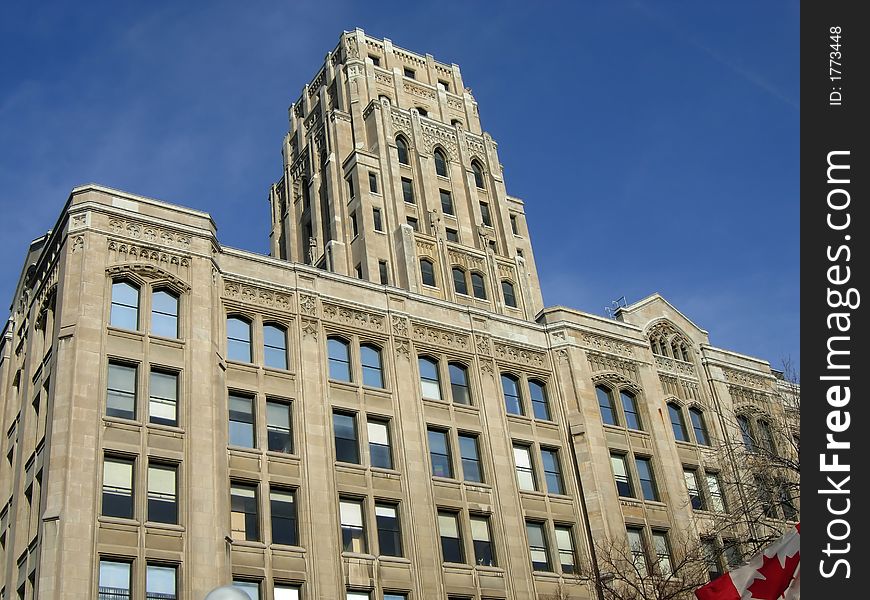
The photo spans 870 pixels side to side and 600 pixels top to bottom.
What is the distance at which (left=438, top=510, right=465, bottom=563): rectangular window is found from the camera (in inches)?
1453

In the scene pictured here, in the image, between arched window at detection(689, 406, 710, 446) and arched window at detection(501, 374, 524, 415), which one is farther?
arched window at detection(689, 406, 710, 446)

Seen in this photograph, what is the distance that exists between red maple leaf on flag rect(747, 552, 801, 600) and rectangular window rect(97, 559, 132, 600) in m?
17.5

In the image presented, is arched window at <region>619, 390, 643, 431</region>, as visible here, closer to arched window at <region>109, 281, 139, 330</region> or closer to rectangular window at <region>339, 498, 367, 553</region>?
rectangular window at <region>339, 498, 367, 553</region>

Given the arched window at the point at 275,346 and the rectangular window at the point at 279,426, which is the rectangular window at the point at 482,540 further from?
the arched window at the point at 275,346

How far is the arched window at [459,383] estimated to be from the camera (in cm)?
4131

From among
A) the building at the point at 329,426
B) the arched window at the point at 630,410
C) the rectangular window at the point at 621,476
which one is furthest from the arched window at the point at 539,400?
the arched window at the point at 630,410

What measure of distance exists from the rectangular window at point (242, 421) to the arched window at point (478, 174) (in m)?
27.4

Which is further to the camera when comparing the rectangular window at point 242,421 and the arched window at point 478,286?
the arched window at point 478,286

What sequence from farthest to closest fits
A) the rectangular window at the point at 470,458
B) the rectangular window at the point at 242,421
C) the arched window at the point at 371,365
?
the arched window at the point at 371,365 → the rectangular window at the point at 470,458 → the rectangular window at the point at 242,421

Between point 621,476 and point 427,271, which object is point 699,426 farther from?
point 427,271

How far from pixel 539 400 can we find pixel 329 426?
10.9 meters

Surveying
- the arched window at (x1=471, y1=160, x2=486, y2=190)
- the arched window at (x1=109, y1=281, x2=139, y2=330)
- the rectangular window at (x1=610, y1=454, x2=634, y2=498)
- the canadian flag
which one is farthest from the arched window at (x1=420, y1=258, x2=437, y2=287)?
the canadian flag

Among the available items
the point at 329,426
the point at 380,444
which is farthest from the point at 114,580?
the point at 380,444

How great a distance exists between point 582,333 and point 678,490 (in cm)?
816
